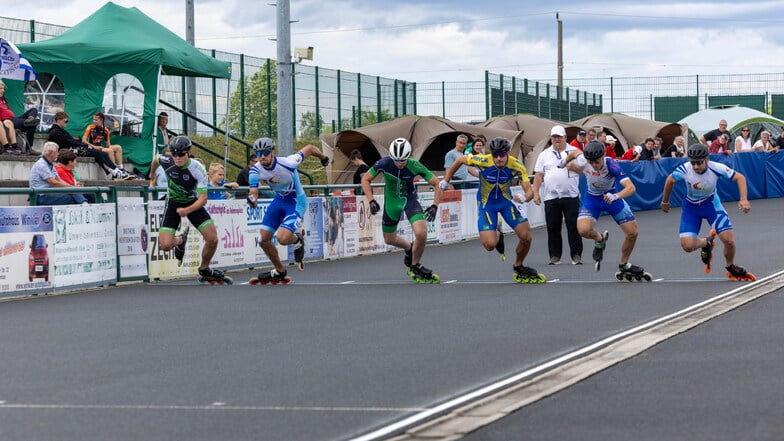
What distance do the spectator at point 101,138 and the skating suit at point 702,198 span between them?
37.2ft

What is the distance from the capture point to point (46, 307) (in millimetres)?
14750

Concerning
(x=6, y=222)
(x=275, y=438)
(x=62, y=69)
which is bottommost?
(x=275, y=438)

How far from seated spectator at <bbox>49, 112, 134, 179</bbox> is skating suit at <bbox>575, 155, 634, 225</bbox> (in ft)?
31.6

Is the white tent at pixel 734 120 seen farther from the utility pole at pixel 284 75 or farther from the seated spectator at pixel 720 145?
the utility pole at pixel 284 75

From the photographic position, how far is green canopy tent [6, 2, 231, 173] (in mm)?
25188

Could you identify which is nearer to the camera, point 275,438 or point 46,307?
point 275,438

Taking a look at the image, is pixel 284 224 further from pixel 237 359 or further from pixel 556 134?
pixel 237 359

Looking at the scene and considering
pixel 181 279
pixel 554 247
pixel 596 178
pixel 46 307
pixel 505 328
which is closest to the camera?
pixel 505 328

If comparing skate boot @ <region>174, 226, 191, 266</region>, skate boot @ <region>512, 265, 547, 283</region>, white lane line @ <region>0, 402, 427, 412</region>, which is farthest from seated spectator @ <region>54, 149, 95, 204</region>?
white lane line @ <region>0, 402, 427, 412</region>

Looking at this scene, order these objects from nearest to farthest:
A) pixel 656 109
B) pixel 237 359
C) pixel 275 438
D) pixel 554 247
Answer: pixel 275 438 < pixel 237 359 < pixel 554 247 < pixel 656 109

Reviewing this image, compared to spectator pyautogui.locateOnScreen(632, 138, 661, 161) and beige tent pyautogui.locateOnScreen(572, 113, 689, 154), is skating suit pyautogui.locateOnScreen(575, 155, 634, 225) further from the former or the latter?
beige tent pyautogui.locateOnScreen(572, 113, 689, 154)

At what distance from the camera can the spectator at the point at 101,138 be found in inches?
944

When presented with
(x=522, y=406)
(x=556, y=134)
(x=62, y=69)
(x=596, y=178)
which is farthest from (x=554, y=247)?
(x=522, y=406)

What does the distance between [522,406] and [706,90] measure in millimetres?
50108
